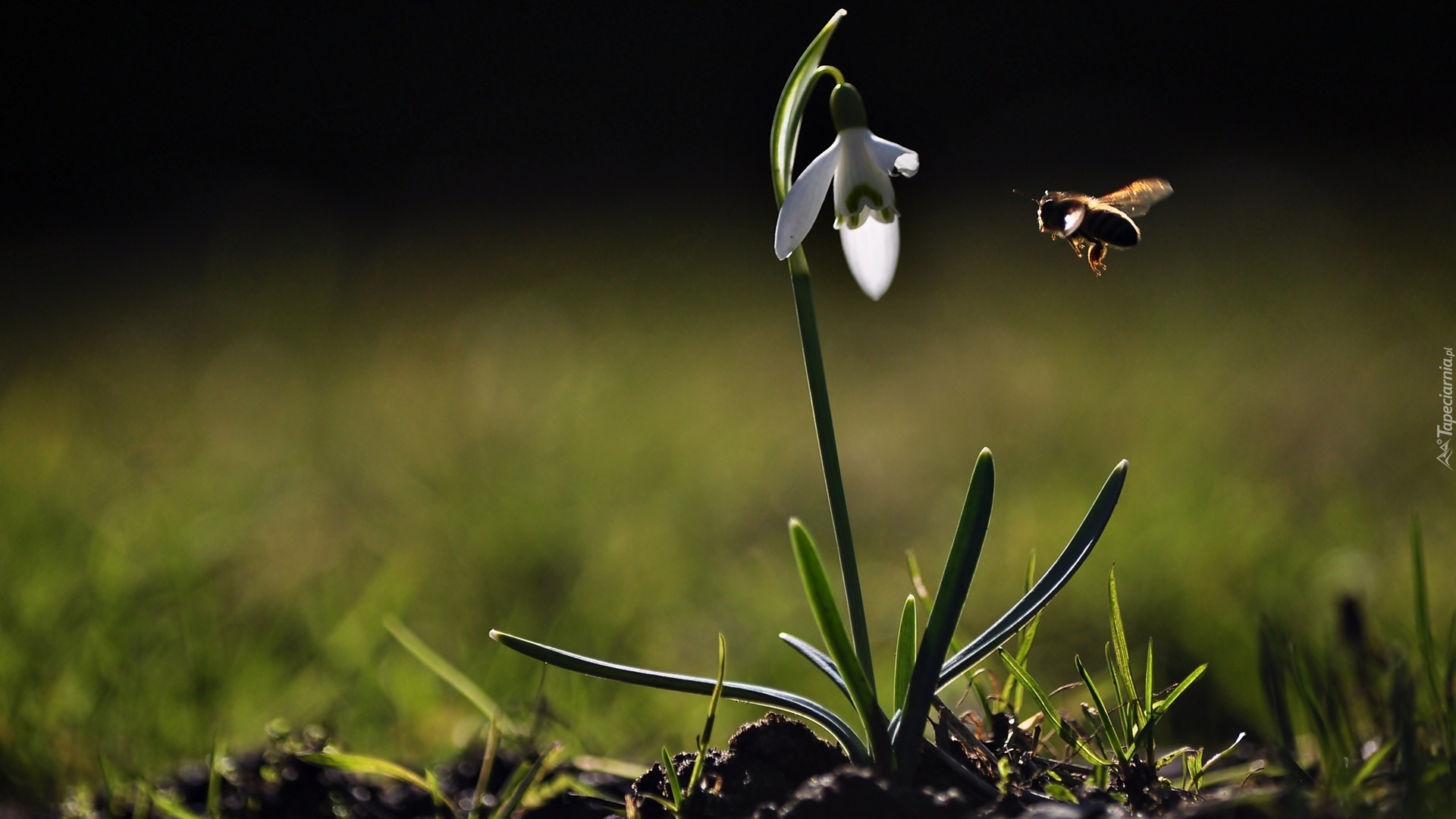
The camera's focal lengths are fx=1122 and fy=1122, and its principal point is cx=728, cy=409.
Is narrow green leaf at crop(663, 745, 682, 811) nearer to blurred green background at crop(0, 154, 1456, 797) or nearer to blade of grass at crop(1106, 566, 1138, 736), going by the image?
blurred green background at crop(0, 154, 1456, 797)

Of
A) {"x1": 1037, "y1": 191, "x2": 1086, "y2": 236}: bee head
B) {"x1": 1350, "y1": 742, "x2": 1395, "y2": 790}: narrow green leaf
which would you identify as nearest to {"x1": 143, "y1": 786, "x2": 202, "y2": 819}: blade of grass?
{"x1": 1350, "y1": 742, "x2": 1395, "y2": 790}: narrow green leaf

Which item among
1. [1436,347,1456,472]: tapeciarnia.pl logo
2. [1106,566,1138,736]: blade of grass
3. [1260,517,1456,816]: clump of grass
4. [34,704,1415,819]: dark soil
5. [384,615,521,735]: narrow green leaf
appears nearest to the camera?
[1260,517,1456,816]: clump of grass

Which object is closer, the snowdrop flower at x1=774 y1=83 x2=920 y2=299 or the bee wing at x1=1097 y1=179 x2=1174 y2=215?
the snowdrop flower at x1=774 y1=83 x2=920 y2=299

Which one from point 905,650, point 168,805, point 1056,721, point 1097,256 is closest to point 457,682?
point 168,805

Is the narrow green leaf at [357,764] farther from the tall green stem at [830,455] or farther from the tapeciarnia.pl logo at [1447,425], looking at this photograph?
the tapeciarnia.pl logo at [1447,425]

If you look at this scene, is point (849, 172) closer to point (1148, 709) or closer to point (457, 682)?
point (1148, 709)

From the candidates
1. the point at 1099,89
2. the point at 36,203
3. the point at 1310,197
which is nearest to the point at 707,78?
the point at 1099,89
